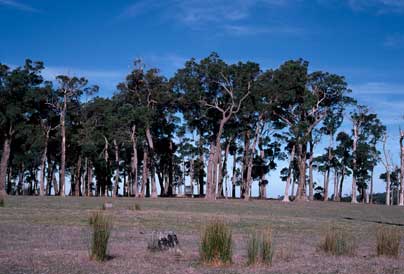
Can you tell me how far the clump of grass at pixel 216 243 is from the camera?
10.9 metres

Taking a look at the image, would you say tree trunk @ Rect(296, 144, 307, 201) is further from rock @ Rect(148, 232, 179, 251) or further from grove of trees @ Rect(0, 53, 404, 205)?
rock @ Rect(148, 232, 179, 251)

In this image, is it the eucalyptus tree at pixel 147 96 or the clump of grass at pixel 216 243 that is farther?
the eucalyptus tree at pixel 147 96

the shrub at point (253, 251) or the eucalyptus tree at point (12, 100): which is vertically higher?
the eucalyptus tree at point (12, 100)

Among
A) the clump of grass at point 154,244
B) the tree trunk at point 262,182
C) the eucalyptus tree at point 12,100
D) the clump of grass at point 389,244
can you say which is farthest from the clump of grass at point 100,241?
the tree trunk at point 262,182

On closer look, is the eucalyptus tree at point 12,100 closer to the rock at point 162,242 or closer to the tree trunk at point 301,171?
the tree trunk at point 301,171

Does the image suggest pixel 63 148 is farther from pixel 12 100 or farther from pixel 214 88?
pixel 214 88

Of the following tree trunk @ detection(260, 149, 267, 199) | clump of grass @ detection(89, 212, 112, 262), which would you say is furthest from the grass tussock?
tree trunk @ detection(260, 149, 267, 199)

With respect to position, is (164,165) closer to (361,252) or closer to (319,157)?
(319,157)

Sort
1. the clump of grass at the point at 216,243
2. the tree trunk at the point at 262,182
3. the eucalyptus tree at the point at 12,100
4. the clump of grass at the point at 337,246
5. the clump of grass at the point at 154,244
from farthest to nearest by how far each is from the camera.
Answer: the tree trunk at the point at 262,182, the eucalyptus tree at the point at 12,100, the clump of grass at the point at 337,246, the clump of grass at the point at 154,244, the clump of grass at the point at 216,243

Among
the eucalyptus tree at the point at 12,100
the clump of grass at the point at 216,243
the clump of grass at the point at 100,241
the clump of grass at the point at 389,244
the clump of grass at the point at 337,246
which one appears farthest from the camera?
the eucalyptus tree at the point at 12,100

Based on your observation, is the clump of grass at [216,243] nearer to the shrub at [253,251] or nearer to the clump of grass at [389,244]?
the shrub at [253,251]

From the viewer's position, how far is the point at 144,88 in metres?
62.8

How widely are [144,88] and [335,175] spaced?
30.5m

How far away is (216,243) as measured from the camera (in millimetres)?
11023
